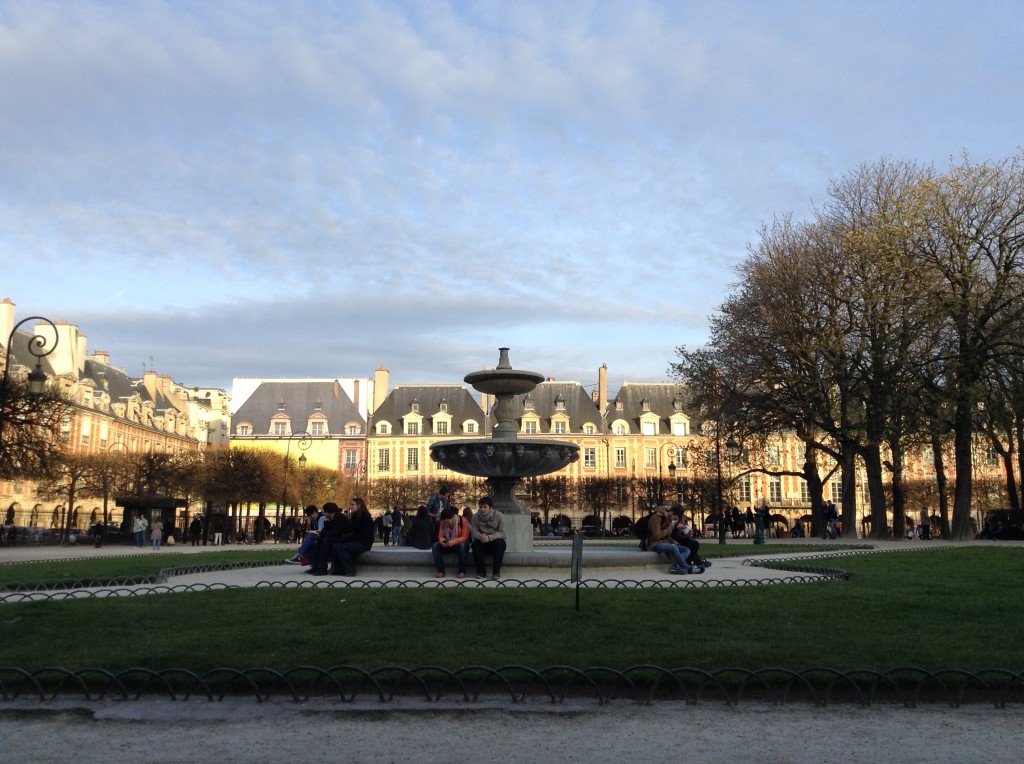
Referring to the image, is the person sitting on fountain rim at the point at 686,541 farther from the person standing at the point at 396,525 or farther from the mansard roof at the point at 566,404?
the mansard roof at the point at 566,404

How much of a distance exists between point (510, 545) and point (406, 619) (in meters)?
7.95

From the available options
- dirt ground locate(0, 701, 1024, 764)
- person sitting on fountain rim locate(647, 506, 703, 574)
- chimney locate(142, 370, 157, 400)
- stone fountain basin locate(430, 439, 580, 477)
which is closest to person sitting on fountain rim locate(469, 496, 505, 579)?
stone fountain basin locate(430, 439, 580, 477)

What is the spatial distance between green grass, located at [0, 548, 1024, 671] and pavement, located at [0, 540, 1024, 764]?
857mm

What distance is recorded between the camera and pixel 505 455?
17.2m

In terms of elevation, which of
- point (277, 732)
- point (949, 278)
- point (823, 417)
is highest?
point (949, 278)

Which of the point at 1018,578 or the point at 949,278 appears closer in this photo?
the point at 1018,578

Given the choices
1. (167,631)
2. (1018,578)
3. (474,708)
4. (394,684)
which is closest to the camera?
(474,708)

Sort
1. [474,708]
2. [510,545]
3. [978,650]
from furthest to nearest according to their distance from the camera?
1. [510,545]
2. [978,650]
3. [474,708]

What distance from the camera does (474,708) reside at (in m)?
6.80

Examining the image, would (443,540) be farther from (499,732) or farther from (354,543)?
(499,732)

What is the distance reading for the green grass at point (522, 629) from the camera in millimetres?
7957

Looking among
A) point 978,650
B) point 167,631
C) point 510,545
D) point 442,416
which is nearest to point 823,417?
point 510,545

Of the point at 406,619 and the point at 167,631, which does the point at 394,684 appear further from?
the point at 167,631

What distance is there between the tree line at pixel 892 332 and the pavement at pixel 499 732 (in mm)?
24847
